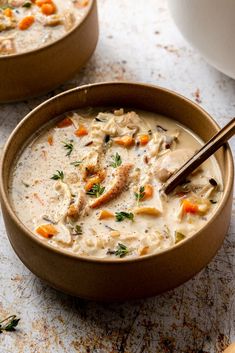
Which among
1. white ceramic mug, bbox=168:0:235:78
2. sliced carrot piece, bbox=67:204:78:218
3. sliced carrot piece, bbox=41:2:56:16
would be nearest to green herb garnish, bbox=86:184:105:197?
sliced carrot piece, bbox=67:204:78:218

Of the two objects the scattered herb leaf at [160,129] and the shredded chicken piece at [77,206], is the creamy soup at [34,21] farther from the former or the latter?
the shredded chicken piece at [77,206]

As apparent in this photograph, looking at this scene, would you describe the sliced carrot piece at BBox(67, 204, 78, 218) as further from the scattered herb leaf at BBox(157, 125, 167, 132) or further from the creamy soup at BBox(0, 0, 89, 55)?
the creamy soup at BBox(0, 0, 89, 55)

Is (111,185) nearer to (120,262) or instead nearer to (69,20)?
(120,262)

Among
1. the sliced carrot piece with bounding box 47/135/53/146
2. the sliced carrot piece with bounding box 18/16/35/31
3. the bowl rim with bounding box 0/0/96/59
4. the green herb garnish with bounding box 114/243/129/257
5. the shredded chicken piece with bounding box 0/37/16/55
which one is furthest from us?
the sliced carrot piece with bounding box 18/16/35/31

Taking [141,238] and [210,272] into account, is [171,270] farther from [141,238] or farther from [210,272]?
[210,272]

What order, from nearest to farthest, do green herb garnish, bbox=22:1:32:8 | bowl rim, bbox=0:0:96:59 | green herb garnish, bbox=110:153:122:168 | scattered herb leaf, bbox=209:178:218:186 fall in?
scattered herb leaf, bbox=209:178:218:186 → green herb garnish, bbox=110:153:122:168 → bowl rim, bbox=0:0:96:59 → green herb garnish, bbox=22:1:32:8

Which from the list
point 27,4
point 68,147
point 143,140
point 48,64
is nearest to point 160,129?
point 143,140
